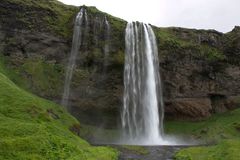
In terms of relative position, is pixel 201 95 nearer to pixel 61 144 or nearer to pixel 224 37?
pixel 224 37

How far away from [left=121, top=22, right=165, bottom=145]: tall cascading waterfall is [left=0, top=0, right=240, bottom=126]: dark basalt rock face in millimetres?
1729

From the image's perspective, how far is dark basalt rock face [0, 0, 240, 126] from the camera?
64.1 meters

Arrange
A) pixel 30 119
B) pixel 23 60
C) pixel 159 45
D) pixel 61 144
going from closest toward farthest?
1. pixel 61 144
2. pixel 30 119
3. pixel 23 60
4. pixel 159 45

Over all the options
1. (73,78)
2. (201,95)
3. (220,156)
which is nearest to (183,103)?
(201,95)

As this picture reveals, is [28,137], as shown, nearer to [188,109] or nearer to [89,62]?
[89,62]

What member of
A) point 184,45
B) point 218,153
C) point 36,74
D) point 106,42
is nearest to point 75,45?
point 106,42

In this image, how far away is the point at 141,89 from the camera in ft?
212

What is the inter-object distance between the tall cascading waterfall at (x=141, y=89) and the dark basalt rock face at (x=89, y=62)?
1.73 m

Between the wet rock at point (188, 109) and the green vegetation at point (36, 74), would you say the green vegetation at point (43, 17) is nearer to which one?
the green vegetation at point (36, 74)

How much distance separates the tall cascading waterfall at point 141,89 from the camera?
6216 cm

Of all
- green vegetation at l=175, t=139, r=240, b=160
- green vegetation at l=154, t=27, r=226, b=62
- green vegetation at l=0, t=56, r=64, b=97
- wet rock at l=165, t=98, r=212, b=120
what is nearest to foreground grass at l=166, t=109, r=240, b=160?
wet rock at l=165, t=98, r=212, b=120

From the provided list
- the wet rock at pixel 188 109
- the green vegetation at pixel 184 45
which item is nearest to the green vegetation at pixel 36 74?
the green vegetation at pixel 184 45

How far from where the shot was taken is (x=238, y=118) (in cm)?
6712

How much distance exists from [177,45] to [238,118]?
1688 centimetres
